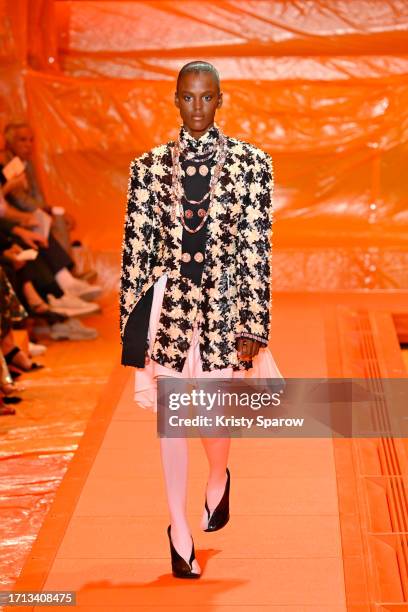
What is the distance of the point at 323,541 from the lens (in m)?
3.33

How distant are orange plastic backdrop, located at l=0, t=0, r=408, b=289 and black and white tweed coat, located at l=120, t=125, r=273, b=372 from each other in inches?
171

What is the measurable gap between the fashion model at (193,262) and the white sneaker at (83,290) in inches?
143

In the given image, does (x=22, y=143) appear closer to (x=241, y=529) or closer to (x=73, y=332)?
(x=73, y=332)

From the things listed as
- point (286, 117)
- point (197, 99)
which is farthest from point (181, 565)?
point (286, 117)

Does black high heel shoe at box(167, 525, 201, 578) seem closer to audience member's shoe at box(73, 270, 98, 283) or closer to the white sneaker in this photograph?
the white sneaker

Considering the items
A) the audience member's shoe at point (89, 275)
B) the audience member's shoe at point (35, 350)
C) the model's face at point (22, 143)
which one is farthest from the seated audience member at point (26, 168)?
the audience member's shoe at point (35, 350)

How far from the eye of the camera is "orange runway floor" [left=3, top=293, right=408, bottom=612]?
3.01 m

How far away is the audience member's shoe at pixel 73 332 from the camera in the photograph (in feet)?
21.2

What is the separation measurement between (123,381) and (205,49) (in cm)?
411

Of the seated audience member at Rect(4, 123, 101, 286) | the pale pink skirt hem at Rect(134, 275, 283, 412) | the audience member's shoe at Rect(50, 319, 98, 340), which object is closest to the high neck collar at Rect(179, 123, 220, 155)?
the pale pink skirt hem at Rect(134, 275, 283, 412)

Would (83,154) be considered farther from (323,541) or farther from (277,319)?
(323,541)

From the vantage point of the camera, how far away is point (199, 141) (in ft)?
9.81

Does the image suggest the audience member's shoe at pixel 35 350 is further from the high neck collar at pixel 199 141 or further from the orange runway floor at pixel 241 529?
the high neck collar at pixel 199 141

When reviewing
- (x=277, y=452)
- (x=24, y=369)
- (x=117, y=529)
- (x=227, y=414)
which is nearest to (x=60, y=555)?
(x=117, y=529)
